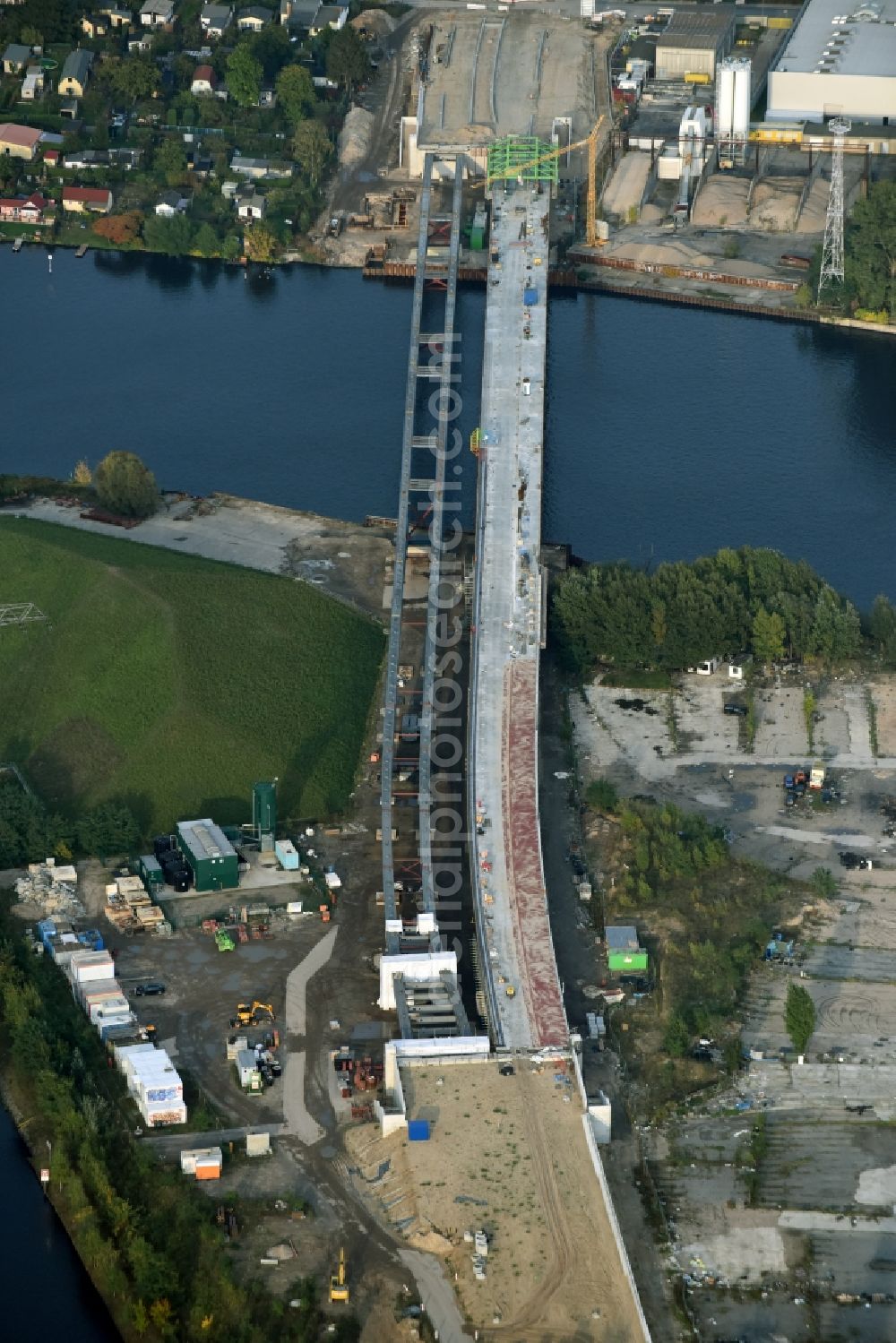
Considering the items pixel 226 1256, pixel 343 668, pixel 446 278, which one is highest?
pixel 446 278

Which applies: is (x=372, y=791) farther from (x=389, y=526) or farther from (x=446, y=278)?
(x=446, y=278)

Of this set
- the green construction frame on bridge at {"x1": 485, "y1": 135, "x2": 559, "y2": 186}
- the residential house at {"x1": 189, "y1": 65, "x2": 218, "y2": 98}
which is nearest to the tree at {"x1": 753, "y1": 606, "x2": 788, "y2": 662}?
the green construction frame on bridge at {"x1": 485, "y1": 135, "x2": 559, "y2": 186}

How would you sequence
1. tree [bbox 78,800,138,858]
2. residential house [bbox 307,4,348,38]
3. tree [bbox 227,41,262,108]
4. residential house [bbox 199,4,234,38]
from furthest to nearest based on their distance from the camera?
residential house [bbox 307,4,348,38] → residential house [bbox 199,4,234,38] → tree [bbox 227,41,262,108] → tree [bbox 78,800,138,858]

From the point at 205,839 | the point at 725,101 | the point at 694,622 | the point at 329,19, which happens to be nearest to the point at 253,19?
the point at 329,19

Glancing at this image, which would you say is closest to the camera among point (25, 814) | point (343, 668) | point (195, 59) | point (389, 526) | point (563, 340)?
point (25, 814)

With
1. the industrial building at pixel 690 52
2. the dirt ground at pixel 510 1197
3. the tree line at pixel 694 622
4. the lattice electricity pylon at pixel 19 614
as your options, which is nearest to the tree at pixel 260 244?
the industrial building at pixel 690 52

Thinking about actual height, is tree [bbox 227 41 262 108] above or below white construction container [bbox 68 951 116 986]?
above

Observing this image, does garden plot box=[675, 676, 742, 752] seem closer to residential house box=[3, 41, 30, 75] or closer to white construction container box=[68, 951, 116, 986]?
white construction container box=[68, 951, 116, 986]

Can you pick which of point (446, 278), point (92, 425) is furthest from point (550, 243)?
point (92, 425)
